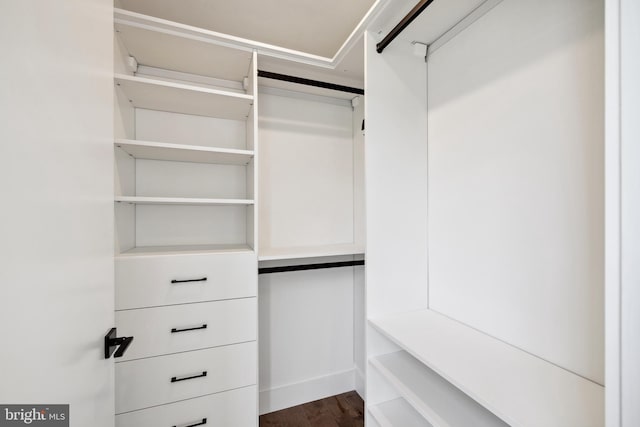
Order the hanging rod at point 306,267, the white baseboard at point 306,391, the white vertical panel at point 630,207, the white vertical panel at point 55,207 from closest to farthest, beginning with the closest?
the white vertical panel at point 55,207, the white vertical panel at point 630,207, the hanging rod at point 306,267, the white baseboard at point 306,391

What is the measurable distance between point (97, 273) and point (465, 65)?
166cm

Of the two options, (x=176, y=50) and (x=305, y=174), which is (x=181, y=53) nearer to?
(x=176, y=50)

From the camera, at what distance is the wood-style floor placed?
183 cm

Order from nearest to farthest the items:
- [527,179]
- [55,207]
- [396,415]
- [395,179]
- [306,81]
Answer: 1. [55,207]
2. [527,179]
3. [396,415]
4. [395,179]
5. [306,81]

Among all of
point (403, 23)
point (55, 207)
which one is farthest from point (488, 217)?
point (55, 207)

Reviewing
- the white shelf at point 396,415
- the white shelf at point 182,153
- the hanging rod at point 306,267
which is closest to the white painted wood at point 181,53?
the white shelf at point 182,153

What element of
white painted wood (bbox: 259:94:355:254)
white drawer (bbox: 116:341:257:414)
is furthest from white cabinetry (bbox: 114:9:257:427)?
white painted wood (bbox: 259:94:355:254)

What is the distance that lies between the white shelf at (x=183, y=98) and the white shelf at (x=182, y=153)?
28 cm

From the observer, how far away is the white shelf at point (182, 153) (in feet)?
4.55

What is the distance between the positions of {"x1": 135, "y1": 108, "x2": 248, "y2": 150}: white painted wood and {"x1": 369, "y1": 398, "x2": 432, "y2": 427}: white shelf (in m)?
1.61

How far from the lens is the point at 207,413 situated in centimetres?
144

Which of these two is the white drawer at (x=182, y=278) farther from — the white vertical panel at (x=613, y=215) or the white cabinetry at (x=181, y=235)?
the white vertical panel at (x=613, y=215)

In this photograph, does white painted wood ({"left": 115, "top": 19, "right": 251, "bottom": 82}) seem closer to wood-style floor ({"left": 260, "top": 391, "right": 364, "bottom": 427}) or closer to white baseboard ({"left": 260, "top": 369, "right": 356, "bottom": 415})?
white baseboard ({"left": 260, "top": 369, "right": 356, "bottom": 415})

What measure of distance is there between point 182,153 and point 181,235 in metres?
0.54
